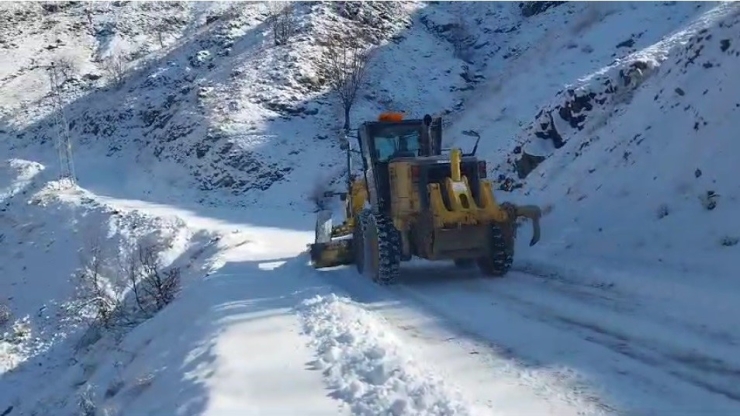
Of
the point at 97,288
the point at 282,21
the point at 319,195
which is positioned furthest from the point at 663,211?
the point at 282,21

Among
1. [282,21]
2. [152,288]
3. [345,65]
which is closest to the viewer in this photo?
[152,288]

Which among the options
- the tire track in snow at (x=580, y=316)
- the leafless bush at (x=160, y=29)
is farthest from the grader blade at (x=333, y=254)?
the leafless bush at (x=160, y=29)

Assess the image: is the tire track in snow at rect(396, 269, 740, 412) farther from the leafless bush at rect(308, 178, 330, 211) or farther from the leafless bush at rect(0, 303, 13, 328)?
the leafless bush at rect(308, 178, 330, 211)

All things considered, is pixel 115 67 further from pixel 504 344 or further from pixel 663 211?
pixel 504 344

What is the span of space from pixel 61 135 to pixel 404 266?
1458 inches

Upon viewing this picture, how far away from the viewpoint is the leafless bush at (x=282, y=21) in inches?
1762

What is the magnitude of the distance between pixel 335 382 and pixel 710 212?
751 cm

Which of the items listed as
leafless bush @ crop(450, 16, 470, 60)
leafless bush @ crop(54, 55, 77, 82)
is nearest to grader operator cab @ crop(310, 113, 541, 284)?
leafless bush @ crop(450, 16, 470, 60)

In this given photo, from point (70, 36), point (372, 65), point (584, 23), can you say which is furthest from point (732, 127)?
point (70, 36)

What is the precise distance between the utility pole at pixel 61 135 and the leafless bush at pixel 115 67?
11.1 ft

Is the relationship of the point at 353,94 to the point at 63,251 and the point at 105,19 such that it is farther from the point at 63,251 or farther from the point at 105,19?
the point at 105,19

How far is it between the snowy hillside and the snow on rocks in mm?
33

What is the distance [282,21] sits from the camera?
→ 1812 inches

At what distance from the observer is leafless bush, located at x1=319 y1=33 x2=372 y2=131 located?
3900 cm
